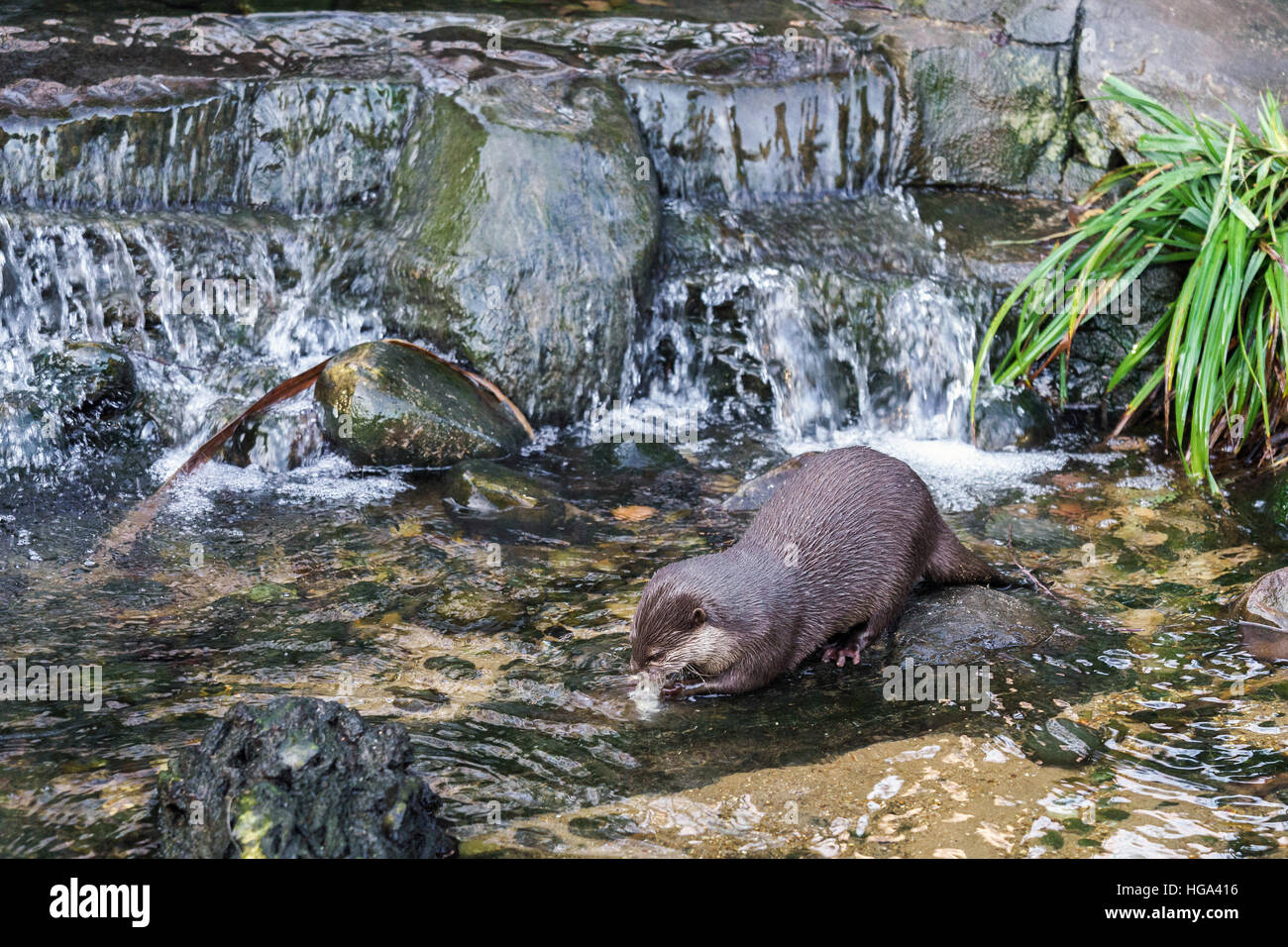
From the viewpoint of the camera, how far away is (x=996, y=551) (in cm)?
463

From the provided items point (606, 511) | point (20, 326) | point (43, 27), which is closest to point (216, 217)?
point (20, 326)

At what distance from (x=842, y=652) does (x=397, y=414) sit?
2432mm

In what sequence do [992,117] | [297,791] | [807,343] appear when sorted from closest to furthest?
[297,791]
[807,343]
[992,117]

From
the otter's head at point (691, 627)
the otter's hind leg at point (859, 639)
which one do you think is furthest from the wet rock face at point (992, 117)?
the otter's head at point (691, 627)

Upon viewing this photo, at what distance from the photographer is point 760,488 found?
16.8 feet

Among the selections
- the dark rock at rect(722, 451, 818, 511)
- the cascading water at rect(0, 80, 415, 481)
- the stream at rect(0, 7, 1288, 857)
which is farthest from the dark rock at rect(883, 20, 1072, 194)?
the cascading water at rect(0, 80, 415, 481)

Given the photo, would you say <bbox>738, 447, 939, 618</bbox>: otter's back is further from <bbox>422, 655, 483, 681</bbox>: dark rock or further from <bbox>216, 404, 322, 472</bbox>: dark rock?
<bbox>216, 404, 322, 472</bbox>: dark rock

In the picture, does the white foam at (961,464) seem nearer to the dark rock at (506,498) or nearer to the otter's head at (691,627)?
the dark rock at (506,498)

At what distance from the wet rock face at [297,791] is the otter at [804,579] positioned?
921 mm

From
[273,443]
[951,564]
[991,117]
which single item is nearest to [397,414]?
[273,443]

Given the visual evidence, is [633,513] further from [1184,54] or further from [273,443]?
[1184,54]

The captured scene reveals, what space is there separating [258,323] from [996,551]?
371 cm

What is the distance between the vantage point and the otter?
334cm

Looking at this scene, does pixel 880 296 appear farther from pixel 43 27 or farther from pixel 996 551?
pixel 43 27
